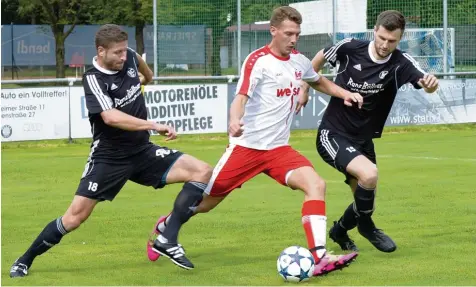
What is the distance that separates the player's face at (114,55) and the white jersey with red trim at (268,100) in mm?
974

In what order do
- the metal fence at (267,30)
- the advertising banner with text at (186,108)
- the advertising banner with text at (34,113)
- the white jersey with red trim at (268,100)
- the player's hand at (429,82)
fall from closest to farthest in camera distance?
the white jersey with red trim at (268,100)
the player's hand at (429,82)
the advertising banner with text at (34,113)
the advertising banner with text at (186,108)
the metal fence at (267,30)

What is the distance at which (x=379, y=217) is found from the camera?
11.1 m

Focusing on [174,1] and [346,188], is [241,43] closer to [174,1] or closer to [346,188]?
[174,1]

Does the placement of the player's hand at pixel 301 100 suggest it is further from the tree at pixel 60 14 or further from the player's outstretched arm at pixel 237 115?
the tree at pixel 60 14

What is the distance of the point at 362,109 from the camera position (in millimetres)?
9117

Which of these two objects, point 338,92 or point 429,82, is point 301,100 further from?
point 429,82

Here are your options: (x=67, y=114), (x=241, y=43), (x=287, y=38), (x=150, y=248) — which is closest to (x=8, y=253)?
(x=150, y=248)

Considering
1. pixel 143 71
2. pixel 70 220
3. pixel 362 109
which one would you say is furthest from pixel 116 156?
pixel 362 109

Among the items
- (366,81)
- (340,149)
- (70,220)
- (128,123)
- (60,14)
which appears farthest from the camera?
(60,14)

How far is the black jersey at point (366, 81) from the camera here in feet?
29.7

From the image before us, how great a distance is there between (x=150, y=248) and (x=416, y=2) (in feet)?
60.2

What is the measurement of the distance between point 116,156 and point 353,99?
203 cm

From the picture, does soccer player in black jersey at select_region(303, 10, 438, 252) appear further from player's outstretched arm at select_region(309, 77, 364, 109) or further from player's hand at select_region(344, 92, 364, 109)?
player's hand at select_region(344, 92, 364, 109)

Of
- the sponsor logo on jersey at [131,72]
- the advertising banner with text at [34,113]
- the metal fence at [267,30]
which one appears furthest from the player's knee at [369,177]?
the metal fence at [267,30]
